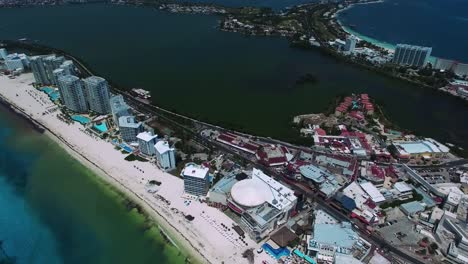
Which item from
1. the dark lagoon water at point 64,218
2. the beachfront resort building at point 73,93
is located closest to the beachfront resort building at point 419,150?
the dark lagoon water at point 64,218

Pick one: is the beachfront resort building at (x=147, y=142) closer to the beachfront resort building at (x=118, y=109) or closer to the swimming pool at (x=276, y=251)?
the beachfront resort building at (x=118, y=109)

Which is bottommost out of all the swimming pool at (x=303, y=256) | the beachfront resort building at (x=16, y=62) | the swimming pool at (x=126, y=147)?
the swimming pool at (x=303, y=256)

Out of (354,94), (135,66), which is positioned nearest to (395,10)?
(354,94)

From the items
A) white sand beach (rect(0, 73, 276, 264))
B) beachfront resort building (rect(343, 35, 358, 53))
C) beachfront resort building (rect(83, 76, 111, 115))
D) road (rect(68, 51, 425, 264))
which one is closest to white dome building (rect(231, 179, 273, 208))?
white sand beach (rect(0, 73, 276, 264))

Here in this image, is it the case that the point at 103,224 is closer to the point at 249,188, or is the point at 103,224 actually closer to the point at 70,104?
the point at 249,188

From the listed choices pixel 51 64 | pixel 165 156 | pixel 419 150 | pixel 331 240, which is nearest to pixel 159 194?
pixel 165 156

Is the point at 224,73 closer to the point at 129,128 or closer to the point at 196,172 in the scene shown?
the point at 129,128
